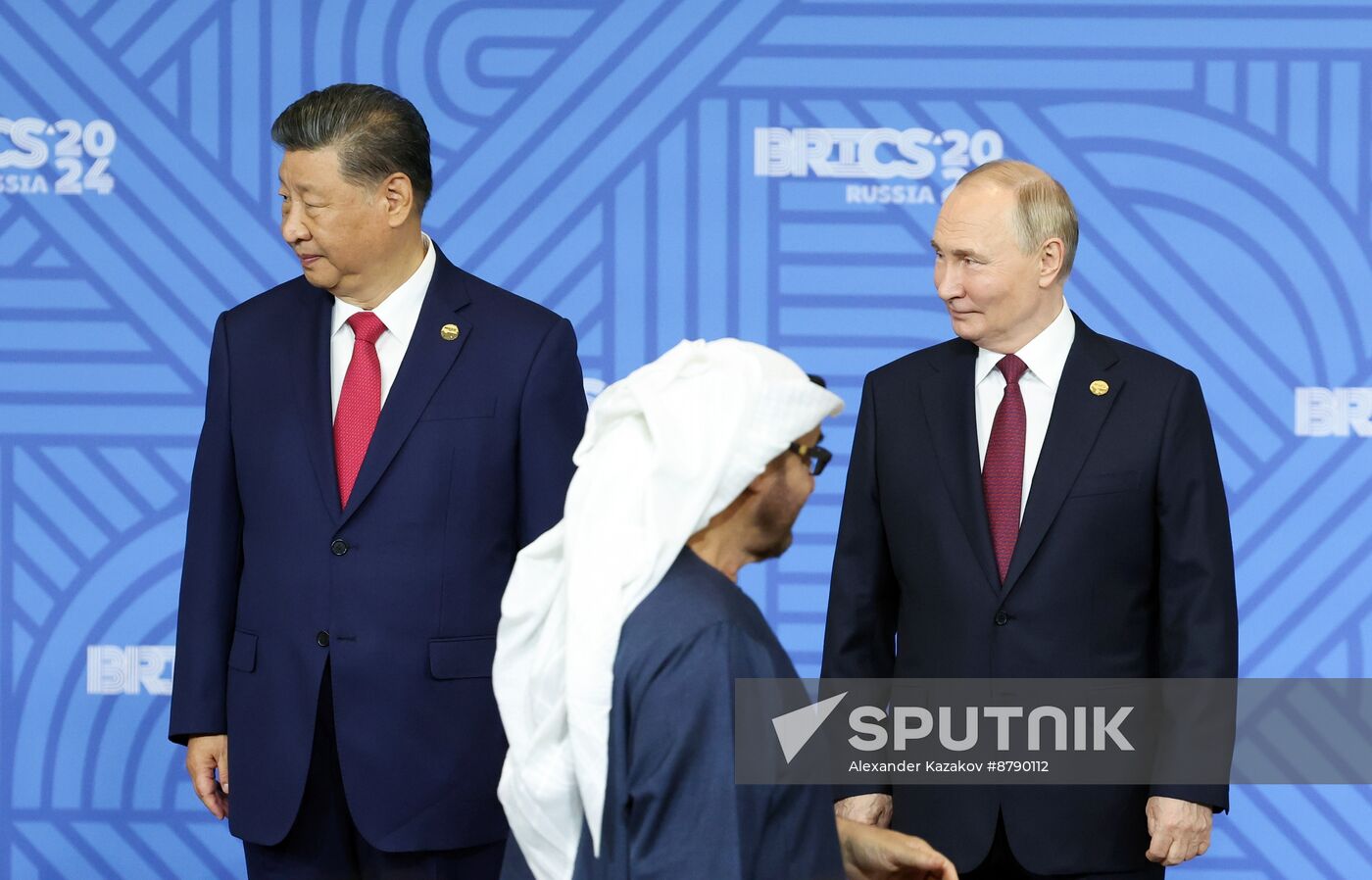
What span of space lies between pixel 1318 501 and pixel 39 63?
3.09 metres

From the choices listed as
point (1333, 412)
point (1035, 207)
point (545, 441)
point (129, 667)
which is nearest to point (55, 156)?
point (129, 667)

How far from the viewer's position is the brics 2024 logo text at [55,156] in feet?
13.3

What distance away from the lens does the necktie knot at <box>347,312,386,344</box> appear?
2.80 m

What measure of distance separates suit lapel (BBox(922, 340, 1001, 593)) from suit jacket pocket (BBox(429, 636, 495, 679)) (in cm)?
76

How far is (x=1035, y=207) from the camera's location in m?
2.70

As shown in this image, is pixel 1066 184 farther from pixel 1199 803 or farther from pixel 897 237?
pixel 1199 803

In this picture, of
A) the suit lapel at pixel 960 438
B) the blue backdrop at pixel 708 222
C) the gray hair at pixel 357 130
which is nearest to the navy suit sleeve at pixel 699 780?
the suit lapel at pixel 960 438

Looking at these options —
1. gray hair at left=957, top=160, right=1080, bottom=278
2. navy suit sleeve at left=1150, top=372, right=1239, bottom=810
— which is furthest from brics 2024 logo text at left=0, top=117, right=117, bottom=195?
navy suit sleeve at left=1150, top=372, right=1239, bottom=810

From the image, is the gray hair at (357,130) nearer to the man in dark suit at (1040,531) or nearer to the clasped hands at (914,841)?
the man in dark suit at (1040,531)

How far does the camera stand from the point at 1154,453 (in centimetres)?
264

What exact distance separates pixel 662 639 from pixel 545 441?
3.29 feet

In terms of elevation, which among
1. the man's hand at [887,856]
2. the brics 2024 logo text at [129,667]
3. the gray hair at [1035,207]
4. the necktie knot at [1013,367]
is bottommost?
the brics 2024 logo text at [129,667]

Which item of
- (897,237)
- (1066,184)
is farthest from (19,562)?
(1066,184)

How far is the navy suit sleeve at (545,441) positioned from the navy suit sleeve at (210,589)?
1.54 ft
